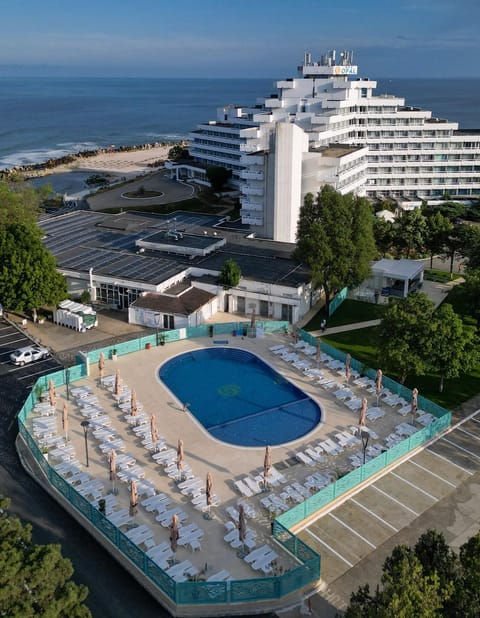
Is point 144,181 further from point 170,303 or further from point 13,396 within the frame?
point 13,396

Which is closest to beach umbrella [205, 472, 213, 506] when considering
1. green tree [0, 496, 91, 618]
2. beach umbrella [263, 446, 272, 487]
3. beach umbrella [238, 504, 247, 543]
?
beach umbrella [238, 504, 247, 543]

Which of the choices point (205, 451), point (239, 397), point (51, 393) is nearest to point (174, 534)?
point (205, 451)

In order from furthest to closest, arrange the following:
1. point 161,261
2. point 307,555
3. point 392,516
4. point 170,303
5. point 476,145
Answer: point 476,145
point 161,261
point 170,303
point 392,516
point 307,555

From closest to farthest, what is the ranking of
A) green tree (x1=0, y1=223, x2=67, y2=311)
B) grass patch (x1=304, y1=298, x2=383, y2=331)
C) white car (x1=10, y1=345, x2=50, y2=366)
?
white car (x1=10, y1=345, x2=50, y2=366)
green tree (x1=0, y1=223, x2=67, y2=311)
grass patch (x1=304, y1=298, x2=383, y2=331)

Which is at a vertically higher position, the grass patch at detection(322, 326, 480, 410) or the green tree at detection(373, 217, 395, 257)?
the green tree at detection(373, 217, 395, 257)

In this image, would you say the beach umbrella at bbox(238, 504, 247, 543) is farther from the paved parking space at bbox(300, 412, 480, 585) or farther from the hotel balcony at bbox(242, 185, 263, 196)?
the hotel balcony at bbox(242, 185, 263, 196)

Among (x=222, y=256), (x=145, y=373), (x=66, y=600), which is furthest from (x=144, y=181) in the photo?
(x=66, y=600)

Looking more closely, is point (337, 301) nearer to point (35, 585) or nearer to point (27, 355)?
point (27, 355)
